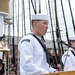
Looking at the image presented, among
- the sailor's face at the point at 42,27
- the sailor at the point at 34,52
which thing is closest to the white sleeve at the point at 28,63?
the sailor at the point at 34,52

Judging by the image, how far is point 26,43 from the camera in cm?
263

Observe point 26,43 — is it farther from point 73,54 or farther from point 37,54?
point 73,54

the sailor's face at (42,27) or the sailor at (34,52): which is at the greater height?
the sailor's face at (42,27)

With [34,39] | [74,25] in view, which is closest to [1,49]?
[34,39]

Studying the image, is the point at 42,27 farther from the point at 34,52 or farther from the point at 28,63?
the point at 28,63

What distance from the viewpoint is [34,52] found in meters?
2.68

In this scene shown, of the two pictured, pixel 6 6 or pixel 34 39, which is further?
pixel 6 6

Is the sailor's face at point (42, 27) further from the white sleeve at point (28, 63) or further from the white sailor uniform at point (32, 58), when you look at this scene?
the white sleeve at point (28, 63)

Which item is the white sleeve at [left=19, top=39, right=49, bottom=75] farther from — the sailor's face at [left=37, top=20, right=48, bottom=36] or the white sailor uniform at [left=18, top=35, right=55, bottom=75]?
the sailor's face at [left=37, top=20, right=48, bottom=36]

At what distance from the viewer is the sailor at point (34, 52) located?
254 cm

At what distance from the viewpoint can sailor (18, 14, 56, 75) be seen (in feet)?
8.32

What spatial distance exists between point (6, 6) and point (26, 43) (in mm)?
3553

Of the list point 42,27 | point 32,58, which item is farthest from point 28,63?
point 42,27

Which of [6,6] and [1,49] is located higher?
[6,6]
